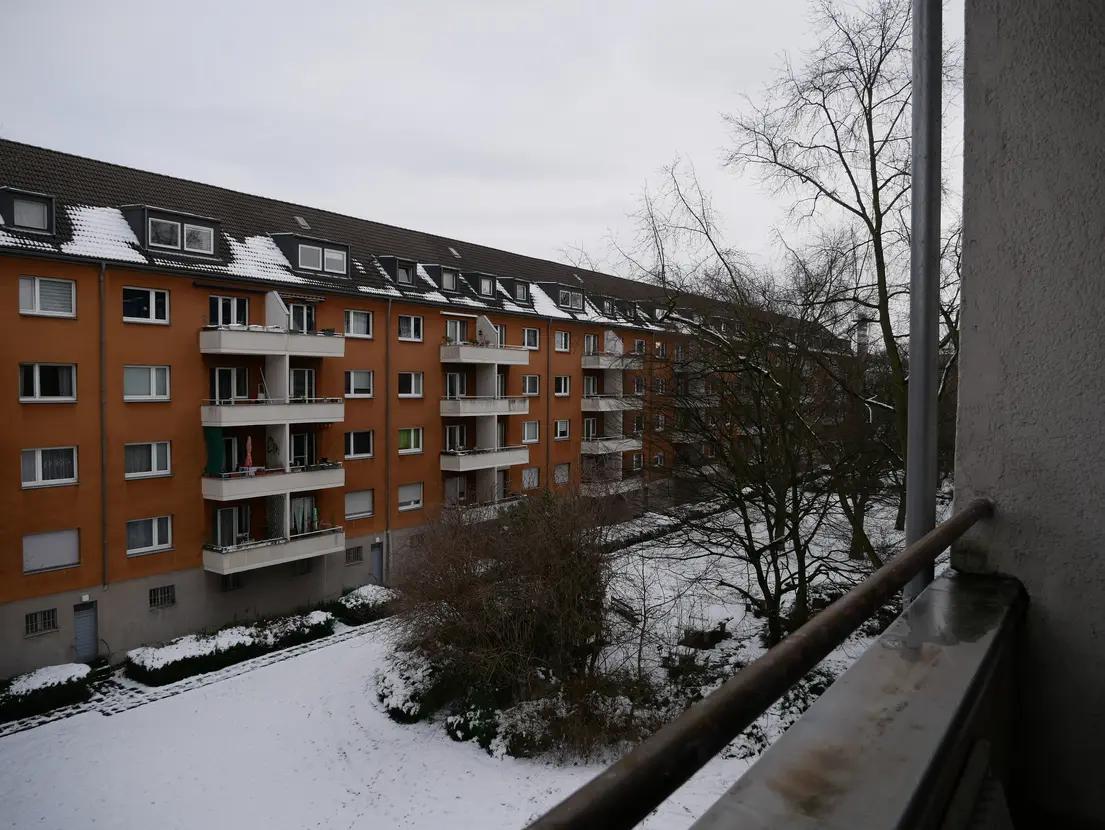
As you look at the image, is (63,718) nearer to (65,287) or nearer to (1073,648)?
(65,287)

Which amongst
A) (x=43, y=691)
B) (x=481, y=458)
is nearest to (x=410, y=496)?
(x=481, y=458)

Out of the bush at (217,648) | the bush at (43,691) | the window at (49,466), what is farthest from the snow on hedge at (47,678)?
the window at (49,466)

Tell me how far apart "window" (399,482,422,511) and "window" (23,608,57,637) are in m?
10.2

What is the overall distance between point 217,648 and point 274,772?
603cm

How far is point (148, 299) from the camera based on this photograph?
18.7 m

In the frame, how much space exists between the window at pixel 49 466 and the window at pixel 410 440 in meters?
9.79

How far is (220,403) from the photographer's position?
19484mm

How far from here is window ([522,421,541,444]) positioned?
3019 centimetres

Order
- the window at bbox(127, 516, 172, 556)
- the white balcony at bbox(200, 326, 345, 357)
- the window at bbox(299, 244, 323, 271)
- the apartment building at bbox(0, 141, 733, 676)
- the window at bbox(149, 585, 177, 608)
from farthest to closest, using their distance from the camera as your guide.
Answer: the window at bbox(299, 244, 323, 271) → the white balcony at bbox(200, 326, 345, 357) → the window at bbox(149, 585, 177, 608) → the window at bbox(127, 516, 172, 556) → the apartment building at bbox(0, 141, 733, 676)

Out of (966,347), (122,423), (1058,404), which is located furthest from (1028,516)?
(122,423)

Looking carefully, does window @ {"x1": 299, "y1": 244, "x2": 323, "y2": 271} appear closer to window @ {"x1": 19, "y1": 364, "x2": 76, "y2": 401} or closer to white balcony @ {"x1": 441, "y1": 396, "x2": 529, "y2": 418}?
white balcony @ {"x1": 441, "y1": 396, "x2": 529, "y2": 418}

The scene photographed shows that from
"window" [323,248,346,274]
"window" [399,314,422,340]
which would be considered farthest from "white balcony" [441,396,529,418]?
"window" [323,248,346,274]

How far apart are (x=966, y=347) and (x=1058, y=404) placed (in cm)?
38

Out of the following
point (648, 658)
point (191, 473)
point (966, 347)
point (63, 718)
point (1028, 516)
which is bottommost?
point (63, 718)
